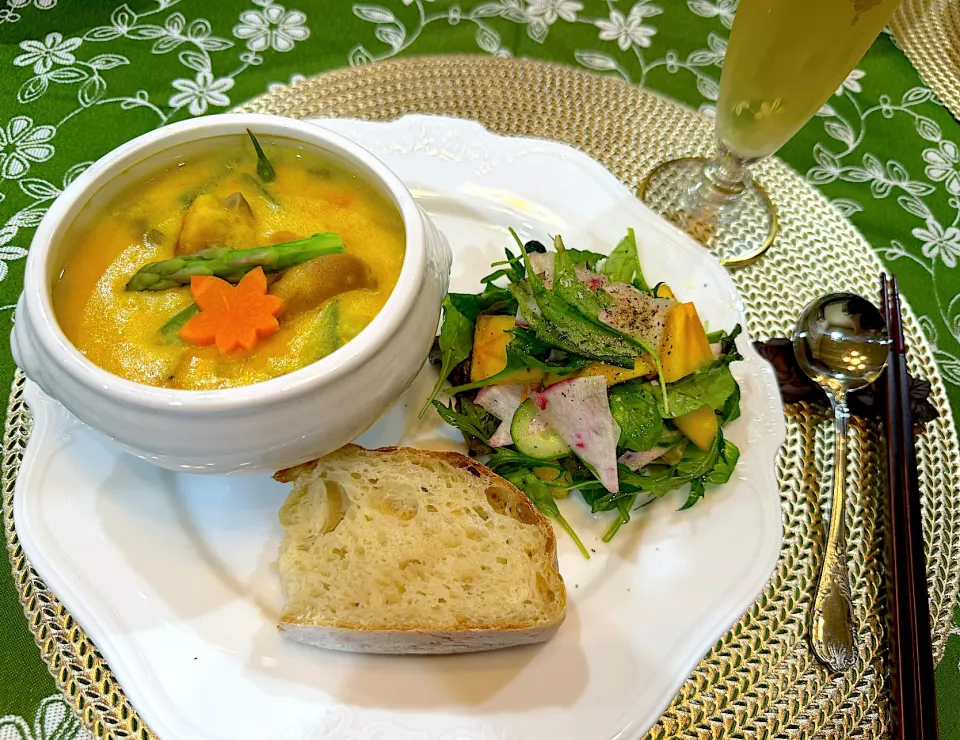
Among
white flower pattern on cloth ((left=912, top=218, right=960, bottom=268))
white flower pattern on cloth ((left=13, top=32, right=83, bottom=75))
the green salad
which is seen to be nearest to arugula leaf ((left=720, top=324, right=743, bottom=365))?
the green salad

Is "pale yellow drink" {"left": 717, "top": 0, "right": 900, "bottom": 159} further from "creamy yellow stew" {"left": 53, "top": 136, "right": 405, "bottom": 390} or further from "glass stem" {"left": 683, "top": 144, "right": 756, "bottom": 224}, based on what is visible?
"creamy yellow stew" {"left": 53, "top": 136, "right": 405, "bottom": 390}

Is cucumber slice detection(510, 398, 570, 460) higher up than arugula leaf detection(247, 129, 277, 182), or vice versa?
arugula leaf detection(247, 129, 277, 182)

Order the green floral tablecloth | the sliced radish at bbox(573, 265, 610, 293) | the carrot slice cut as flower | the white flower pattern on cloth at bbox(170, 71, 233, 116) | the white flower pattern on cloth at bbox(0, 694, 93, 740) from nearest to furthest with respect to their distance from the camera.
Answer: the carrot slice cut as flower
the white flower pattern on cloth at bbox(0, 694, 93, 740)
the sliced radish at bbox(573, 265, 610, 293)
the green floral tablecloth
the white flower pattern on cloth at bbox(170, 71, 233, 116)

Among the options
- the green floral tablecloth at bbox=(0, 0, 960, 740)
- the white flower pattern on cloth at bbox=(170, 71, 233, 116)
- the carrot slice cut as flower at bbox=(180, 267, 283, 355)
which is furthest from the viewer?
the white flower pattern on cloth at bbox=(170, 71, 233, 116)

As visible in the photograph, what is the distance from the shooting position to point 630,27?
2.50 meters

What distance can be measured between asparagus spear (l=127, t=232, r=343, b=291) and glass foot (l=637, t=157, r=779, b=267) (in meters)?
1.17

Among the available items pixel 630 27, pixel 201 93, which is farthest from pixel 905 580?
pixel 201 93

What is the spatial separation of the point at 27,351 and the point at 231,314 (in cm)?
34

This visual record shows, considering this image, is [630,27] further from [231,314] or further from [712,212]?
[231,314]

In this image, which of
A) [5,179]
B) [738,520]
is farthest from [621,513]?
[5,179]

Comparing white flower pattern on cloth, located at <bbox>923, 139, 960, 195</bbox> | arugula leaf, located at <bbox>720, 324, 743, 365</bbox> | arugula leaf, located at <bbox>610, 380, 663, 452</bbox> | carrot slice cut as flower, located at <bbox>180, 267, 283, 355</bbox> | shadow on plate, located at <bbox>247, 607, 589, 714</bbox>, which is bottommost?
shadow on plate, located at <bbox>247, 607, 589, 714</bbox>

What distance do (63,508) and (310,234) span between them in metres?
0.70

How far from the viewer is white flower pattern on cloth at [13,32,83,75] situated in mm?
2180

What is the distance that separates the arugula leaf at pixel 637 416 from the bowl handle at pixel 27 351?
1.04 meters
